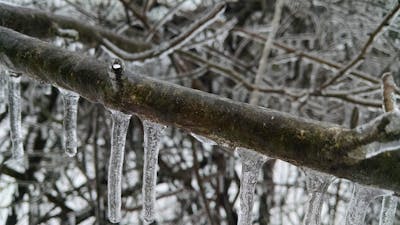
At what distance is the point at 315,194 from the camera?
1074 millimetres

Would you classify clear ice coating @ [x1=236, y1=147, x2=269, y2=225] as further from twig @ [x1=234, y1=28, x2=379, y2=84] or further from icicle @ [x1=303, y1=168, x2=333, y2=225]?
twig @ [x1=234, y1=28, x2=379, y2=84]

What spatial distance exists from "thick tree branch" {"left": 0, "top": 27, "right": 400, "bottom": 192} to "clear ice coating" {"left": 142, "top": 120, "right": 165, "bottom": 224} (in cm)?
16

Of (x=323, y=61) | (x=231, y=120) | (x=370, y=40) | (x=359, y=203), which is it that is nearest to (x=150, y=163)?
(x=231, y=120)

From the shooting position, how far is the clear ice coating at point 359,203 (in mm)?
924

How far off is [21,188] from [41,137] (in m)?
0.49

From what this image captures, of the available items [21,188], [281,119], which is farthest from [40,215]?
[281,119]

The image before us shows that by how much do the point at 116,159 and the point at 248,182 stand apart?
1.22 ft

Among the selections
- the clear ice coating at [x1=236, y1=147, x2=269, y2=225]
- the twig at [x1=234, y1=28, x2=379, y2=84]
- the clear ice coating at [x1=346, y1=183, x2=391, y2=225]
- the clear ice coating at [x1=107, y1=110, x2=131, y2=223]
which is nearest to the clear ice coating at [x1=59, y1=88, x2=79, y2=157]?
the clear ice coating at [x1=107, y1=110, x2=131, y2=223]

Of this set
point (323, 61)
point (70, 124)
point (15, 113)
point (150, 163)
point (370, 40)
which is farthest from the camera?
point (323, 61)

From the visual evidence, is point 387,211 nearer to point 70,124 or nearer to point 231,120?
point 231,120

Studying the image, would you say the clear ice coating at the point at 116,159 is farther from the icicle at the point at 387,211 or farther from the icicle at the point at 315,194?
the icicle at the point at 387,211

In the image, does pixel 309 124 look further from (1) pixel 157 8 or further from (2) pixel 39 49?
(1) pixel 157 8

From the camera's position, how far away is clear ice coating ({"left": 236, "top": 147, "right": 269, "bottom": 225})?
3.51ft

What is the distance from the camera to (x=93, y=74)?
0.98 metres
